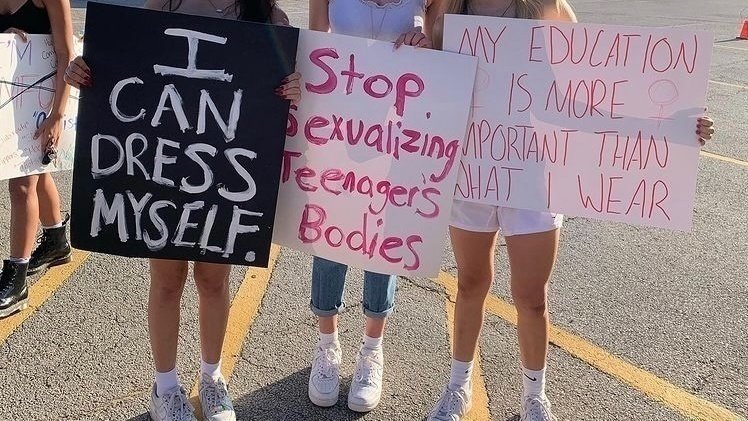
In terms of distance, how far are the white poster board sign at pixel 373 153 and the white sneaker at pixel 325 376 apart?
1.70ft

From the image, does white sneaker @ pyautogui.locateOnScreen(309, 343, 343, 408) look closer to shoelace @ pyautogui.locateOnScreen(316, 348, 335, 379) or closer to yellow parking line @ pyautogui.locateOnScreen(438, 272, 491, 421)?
→ shoelace @ pyautogui.locateOnScreen(316, 348, 335, 379)

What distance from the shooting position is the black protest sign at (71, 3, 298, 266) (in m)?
2.11

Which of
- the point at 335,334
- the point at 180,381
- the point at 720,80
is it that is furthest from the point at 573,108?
the point at 720,80

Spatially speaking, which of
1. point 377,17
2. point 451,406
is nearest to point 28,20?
point 377,17

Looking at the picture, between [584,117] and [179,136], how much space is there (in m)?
1.31

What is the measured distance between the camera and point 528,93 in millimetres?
2219

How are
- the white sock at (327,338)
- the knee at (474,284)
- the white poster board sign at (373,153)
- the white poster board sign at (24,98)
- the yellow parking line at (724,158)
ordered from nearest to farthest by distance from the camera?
the white poster board sign at (373,153) → the knee at (474,284) → the white sock at (327,338) → the white poster board sign at (24,98) → the yellow parking line at (724,158)

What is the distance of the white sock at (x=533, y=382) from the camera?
2.49 metres

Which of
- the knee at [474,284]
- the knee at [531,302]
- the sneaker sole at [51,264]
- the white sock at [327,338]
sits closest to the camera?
the knee at [531,302]

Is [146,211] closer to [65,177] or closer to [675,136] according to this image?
[675,136]

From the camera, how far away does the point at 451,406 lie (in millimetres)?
2551

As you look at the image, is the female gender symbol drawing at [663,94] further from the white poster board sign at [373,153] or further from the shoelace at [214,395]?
the shoelace at [214,395]

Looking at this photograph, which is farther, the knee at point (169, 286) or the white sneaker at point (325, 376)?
the white sneaker at point (325, 376)

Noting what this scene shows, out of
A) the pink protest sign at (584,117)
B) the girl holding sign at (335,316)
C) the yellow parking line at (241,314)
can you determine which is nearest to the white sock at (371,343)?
the girl holding sign at (335,316)
